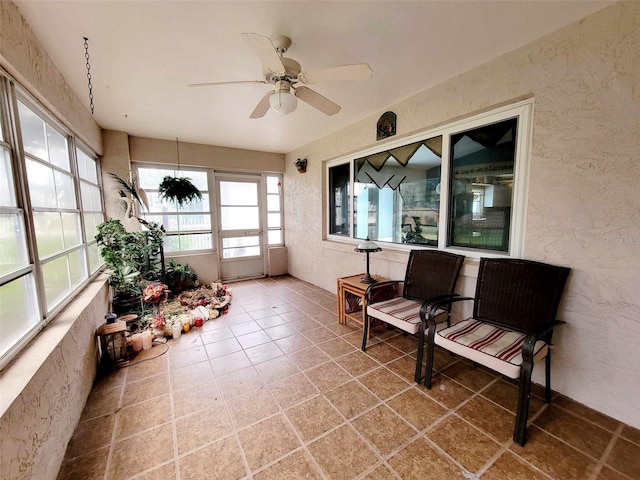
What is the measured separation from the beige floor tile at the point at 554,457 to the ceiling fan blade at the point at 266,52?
2548 mm

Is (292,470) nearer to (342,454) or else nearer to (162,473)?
(342,454)

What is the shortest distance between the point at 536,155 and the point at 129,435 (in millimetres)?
3209

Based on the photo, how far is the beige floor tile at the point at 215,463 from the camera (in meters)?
1.32

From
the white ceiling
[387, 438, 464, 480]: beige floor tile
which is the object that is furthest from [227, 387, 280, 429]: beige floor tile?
the white ceiling

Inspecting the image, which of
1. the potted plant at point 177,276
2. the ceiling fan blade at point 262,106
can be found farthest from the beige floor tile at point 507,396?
the potted plant at point 177,276

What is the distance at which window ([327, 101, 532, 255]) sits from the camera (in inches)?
82.4

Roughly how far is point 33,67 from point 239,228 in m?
3.54

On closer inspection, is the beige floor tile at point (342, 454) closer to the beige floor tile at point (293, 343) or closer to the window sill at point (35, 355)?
the beige floor tile at point (293, 343)

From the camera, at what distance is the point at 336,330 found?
2895 mm

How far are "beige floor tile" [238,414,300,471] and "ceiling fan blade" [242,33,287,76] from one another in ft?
7.11

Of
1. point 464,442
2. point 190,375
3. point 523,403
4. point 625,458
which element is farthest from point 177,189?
point 625,458

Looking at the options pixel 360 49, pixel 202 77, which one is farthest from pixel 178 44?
pixel 360 49

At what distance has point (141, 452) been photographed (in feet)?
4.78

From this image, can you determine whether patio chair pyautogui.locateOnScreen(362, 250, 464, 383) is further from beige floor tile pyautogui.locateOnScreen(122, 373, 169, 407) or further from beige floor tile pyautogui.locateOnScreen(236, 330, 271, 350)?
beige floor tile pyautogui.locateOnScreen(122, 373, 169, 407)
